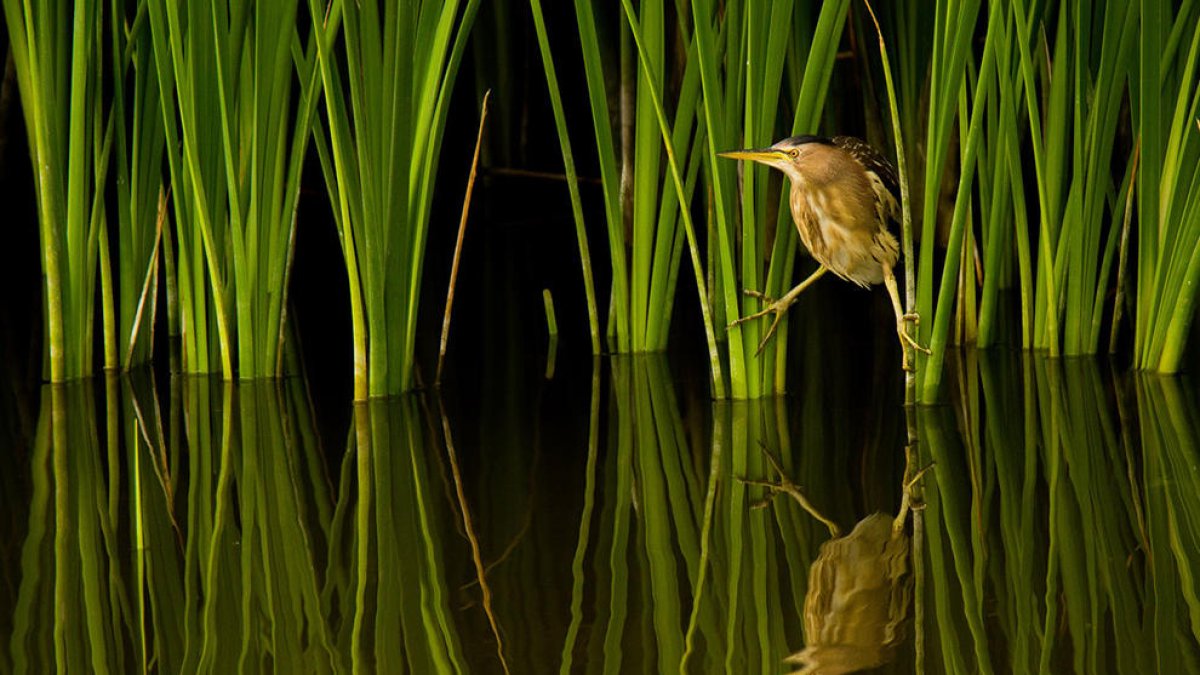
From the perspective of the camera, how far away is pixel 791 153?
3.11m

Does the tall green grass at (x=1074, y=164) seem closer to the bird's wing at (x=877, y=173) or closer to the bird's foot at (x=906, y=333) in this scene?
the bird's foot at (x=906, y=333)

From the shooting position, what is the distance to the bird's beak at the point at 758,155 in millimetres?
3012

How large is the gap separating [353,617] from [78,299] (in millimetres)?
1737

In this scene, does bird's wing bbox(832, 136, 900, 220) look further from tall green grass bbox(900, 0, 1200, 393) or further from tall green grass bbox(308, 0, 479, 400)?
tall green grass bbox(308, 0, 479, 400)

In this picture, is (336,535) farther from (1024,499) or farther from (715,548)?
(1024,499)

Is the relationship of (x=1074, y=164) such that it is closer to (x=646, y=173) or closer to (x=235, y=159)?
(x=646, y=173)

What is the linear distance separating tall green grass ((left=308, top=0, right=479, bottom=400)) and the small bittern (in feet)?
2.30

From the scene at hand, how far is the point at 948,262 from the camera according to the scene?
2.96 meters

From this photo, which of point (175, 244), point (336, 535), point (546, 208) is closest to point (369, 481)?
point (336, 535)

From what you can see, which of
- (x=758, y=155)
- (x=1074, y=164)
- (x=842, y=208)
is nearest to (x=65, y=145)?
(x=758, y=155)

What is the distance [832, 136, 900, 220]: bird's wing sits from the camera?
323cm

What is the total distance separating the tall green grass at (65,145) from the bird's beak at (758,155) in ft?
4.65

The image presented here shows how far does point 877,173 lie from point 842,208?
133mm

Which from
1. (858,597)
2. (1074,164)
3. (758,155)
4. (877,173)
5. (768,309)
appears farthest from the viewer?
(1074,164)
